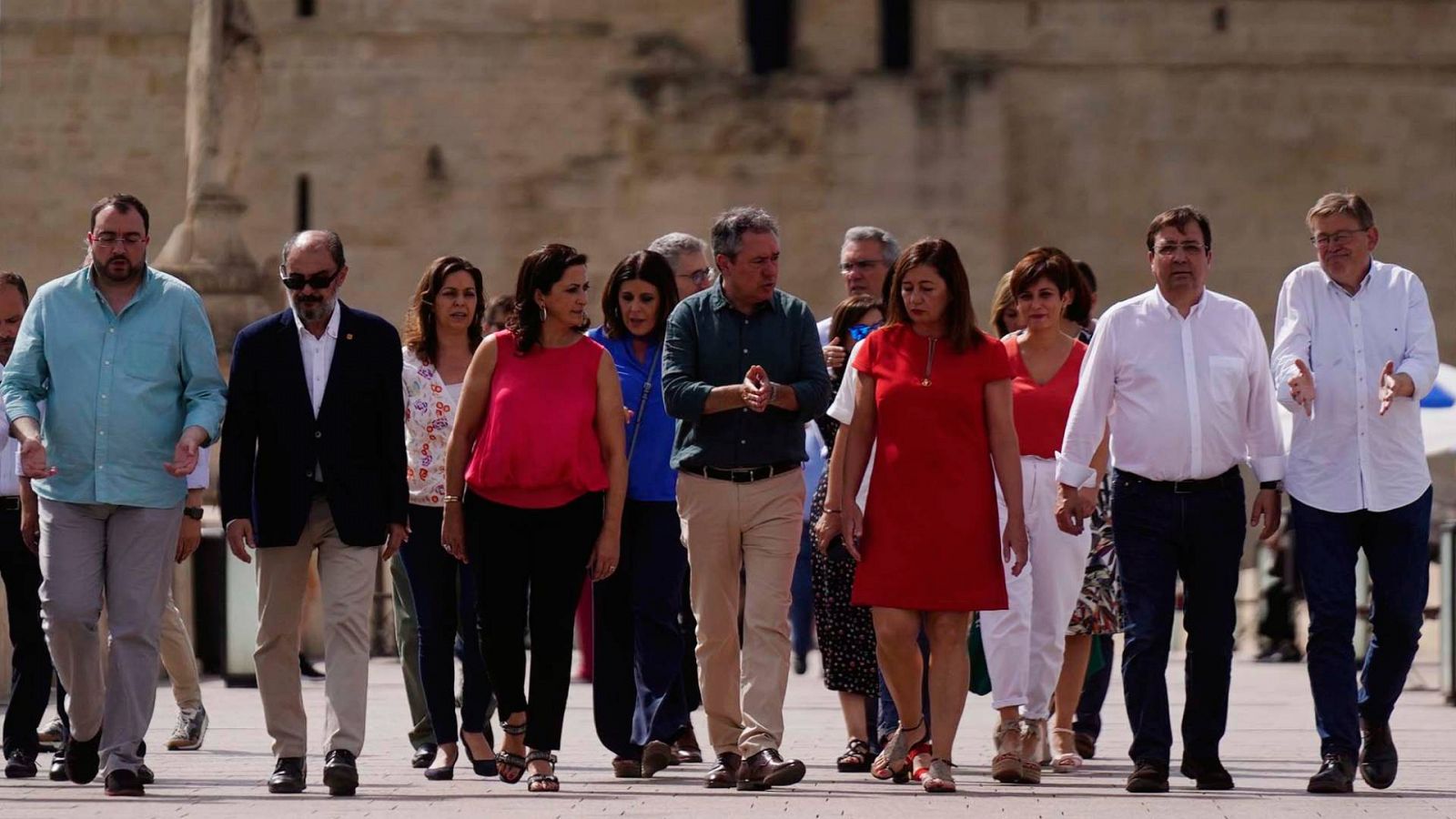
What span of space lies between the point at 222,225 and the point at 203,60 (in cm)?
195

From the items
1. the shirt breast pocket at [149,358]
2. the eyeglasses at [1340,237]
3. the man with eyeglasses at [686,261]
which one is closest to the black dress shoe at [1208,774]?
the eyeglasses at [1340,237]

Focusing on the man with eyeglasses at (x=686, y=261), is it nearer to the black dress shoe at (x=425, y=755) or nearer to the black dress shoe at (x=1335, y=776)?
the black dress shoe at (x=425, y=755)

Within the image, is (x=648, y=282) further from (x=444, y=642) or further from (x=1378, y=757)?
(x=1378, y=757)

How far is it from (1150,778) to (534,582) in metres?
1.86

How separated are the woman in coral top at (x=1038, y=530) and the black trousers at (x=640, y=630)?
101 cm

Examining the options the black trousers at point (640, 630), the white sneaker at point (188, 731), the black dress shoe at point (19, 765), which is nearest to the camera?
the black dress shoe at point (19, 765)

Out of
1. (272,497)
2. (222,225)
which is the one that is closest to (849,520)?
(272,497)

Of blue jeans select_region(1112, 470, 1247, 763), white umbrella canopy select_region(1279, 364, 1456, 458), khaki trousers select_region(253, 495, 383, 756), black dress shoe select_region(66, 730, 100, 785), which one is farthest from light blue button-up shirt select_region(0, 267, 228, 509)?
white umbrella canopy select_region(1279, 364, 1456, 458)

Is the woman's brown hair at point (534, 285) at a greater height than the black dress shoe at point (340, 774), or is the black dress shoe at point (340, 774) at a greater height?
the woman's brown hair at point (534, 285)

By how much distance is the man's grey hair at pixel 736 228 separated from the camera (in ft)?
25.7

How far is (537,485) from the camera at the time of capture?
7.70 metres

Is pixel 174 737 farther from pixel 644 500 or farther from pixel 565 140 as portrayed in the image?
pixel 565 140

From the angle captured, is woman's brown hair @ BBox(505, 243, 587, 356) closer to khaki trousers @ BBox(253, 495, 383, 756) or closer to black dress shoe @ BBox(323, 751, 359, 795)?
khaki trousers @ BBox(253, 495, 383, 756)

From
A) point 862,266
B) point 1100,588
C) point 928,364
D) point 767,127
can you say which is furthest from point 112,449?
point 767,127
